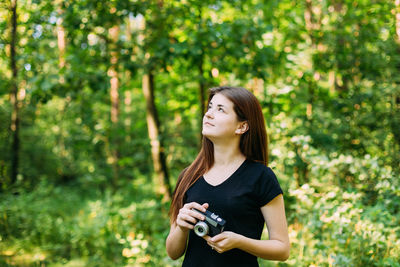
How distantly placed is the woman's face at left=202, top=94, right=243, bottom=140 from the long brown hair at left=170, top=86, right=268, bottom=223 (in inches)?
1.1

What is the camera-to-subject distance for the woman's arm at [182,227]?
4.74 feet

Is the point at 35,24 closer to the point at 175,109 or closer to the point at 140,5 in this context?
the point at 140,5

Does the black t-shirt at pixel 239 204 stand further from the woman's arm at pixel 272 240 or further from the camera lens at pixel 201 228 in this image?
the camera lens at pixel 201 228

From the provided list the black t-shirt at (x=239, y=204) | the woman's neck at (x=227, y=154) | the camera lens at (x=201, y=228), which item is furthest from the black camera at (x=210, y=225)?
the woman's neck at (x=227, y=154)

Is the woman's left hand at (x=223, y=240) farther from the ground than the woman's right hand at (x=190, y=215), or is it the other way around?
the woman's right hand at (x=190, y=215)

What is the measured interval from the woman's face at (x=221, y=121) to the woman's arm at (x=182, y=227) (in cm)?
38

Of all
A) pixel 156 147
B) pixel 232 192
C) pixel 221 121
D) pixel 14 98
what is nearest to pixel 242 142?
pixel 221 121

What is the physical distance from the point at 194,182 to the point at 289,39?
210 inches

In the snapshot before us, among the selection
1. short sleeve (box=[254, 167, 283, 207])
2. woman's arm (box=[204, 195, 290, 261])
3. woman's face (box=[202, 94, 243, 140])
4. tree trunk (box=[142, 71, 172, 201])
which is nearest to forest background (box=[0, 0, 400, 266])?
tree trunk (box=[142, 71, 172, 201])

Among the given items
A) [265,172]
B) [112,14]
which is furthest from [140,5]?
[265,172]

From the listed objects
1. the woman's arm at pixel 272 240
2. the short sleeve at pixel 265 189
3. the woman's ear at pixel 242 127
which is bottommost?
the woman's arm at pixel 272 240

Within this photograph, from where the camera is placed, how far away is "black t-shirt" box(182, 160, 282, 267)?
1.55 meters

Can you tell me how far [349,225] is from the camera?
2.83 metres

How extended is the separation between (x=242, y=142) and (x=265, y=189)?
311 millimetres
